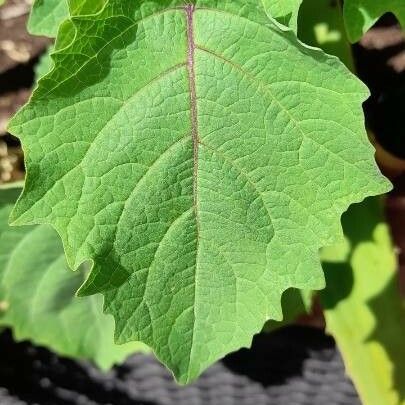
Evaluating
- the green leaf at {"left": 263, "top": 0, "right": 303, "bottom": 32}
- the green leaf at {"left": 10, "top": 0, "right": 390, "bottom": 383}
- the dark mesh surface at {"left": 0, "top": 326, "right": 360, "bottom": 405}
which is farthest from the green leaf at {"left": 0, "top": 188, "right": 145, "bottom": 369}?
the green leaf at {"left": 263, "top": 0, "right": 303, "bottom": 32}

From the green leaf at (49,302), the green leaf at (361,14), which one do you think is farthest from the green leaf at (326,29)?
the green leaf at (49,302)

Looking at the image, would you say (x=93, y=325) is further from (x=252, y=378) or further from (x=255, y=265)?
(x=255, y=265)

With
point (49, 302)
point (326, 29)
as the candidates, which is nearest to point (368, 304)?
point (326, 29)

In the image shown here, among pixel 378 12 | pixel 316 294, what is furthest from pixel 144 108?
pixel 316 294

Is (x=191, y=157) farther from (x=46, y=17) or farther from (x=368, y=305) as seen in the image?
(x=368, y=305)

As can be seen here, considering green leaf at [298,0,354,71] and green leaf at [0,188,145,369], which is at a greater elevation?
green leaf at [298,0,354,71]

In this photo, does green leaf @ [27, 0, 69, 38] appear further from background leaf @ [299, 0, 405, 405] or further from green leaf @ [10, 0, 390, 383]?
background leaf @ [299, 0, 405, 405]

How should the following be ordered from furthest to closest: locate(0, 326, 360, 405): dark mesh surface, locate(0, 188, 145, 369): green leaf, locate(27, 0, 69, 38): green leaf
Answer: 1. locate(0, 326, 360, 405): dark mesh surface
2. locate(0, 188, 145, 369): green leaf
3. locate(27, 0, 69, 38): green leaf
